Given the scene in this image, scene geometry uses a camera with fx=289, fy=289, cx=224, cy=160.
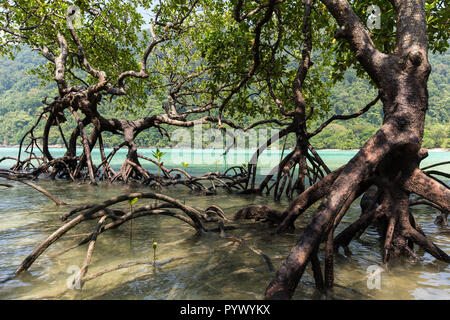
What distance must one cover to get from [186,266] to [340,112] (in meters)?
74.9

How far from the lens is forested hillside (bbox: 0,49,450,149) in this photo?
2454 inches

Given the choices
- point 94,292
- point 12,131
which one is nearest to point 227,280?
point 94,292

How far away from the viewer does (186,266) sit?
3059 mm

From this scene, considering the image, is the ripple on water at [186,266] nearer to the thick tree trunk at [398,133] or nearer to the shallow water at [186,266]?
the shallow water at [186,266]

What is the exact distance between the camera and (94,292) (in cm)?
242

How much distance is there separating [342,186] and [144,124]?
9.67m

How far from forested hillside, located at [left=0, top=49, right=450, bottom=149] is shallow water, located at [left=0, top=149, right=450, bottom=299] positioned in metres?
46.6

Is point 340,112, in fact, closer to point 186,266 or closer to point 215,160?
point 215,160

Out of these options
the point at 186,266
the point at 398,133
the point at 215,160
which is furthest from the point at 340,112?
the point at 186,266

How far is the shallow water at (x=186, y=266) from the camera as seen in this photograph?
2.45m

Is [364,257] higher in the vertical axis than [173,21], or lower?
lower

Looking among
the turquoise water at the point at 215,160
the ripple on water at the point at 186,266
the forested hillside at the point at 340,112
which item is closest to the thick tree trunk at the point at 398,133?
the ripple on water at the point at 186,266

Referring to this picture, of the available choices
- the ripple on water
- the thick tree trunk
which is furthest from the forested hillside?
the thick tree trunk

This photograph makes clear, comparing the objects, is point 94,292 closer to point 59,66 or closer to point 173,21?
point 59,66
